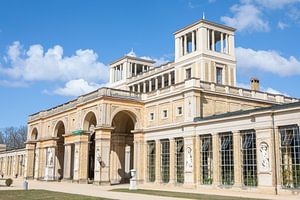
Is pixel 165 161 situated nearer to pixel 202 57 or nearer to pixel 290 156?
pixel 202 57

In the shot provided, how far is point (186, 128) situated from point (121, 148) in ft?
51.6

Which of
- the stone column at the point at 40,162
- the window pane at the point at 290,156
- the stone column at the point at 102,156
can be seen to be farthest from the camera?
the stone column at the point at 40,162

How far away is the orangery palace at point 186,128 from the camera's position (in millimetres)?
30384

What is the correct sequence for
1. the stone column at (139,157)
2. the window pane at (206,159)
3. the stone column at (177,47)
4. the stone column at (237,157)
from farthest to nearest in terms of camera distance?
the stone column at (177,47) < the stone column at (139,157) < the window pane at (206,159) < the stone column at (237,157)

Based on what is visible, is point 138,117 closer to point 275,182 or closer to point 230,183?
point 230,183

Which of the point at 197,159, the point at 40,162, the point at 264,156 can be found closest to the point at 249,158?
the point at 264,156

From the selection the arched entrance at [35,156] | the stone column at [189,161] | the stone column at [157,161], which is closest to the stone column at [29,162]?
the arched entrance at [35,156]

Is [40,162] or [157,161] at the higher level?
[157,161]

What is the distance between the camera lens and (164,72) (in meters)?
53.5

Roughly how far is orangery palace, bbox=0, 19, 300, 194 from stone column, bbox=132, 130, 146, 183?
0.12 meters

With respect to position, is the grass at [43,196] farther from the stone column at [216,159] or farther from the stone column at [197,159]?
the stone column at [197,159]

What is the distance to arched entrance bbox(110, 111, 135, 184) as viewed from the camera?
169 ft

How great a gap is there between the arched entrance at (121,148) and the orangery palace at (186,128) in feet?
0.46

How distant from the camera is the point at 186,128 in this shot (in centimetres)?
3941
